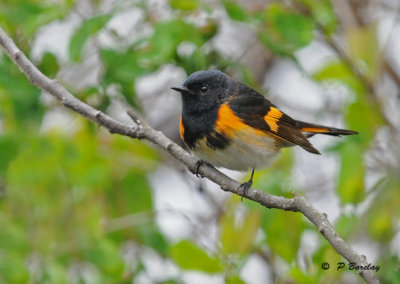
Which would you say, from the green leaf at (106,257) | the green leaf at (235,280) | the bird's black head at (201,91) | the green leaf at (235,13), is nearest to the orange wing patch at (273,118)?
the bird's black head at (201,91)

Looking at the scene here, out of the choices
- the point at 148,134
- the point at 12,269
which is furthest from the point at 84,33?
the point at 12,269

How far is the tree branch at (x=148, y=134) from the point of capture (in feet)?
7.92

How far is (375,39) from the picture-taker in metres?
4.05

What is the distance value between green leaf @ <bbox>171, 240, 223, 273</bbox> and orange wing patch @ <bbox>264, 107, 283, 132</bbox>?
104 cm

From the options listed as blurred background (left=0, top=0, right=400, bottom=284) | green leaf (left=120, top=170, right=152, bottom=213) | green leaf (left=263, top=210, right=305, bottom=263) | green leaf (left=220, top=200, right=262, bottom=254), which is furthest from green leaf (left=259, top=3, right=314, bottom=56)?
green leaf (left=120, top=170, right=152, bottom=213)

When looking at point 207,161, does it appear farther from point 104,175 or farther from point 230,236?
point 104,175

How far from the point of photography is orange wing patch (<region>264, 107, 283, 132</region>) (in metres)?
3.92

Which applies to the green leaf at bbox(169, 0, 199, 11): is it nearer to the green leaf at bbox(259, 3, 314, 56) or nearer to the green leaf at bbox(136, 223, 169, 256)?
the green leaf at bbox(259, 3, 314, 56)

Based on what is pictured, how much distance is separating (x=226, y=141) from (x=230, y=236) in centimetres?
63

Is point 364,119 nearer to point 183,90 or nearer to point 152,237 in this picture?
point 183,90

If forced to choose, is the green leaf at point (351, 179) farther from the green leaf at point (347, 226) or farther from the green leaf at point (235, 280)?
the green leaf at point (235, 280)

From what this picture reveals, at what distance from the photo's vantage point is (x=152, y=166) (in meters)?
4.68

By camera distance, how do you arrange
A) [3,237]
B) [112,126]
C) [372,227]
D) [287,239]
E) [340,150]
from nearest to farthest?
[112,126] → [372,227] → [287,239] → [3,237] → [340,150]

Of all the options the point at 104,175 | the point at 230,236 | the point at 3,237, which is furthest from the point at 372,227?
the point at 3,237
